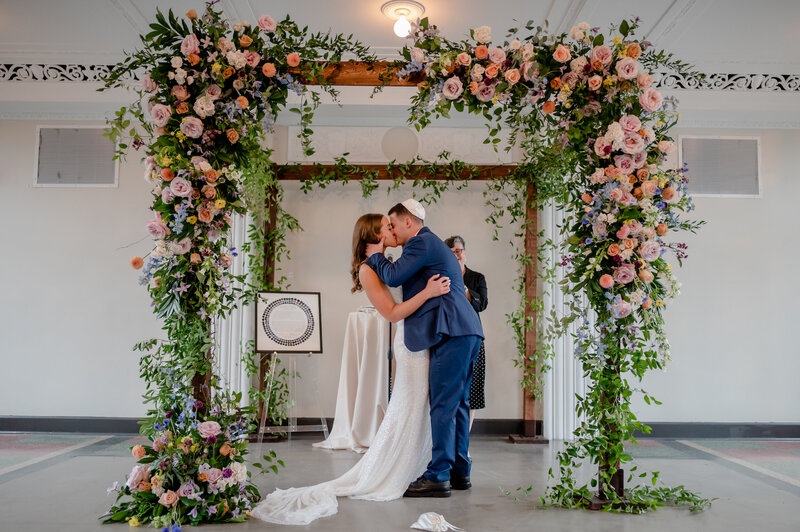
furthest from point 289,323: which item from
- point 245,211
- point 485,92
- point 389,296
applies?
point 485,92

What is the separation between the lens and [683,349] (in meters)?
6.01

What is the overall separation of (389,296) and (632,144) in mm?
1548

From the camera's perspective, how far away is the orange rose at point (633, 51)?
319cm

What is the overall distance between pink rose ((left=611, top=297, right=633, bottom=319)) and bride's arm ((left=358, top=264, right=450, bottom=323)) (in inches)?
35.5

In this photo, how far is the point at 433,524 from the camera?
9.45 ft

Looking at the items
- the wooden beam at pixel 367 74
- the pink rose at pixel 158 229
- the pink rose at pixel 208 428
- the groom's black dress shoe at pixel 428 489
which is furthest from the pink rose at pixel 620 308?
the pink rose at pixel 158 229

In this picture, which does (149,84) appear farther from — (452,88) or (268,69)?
(452,88)

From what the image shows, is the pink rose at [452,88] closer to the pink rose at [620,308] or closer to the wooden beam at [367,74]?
the wooden beam at [367,74]

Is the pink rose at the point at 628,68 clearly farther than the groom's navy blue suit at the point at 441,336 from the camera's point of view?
No

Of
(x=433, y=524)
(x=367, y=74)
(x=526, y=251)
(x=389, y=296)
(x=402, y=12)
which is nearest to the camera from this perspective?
(x=433, y=524)

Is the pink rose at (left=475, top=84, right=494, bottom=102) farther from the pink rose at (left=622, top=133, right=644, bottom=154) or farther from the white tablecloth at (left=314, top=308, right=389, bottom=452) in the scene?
the white tablecloth at (left=314, top=308, right=389, bottom=452)

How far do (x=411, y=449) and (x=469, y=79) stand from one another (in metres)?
2.03

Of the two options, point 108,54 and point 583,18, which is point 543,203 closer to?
point 583,18

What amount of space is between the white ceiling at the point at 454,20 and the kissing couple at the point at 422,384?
1.98 metres
